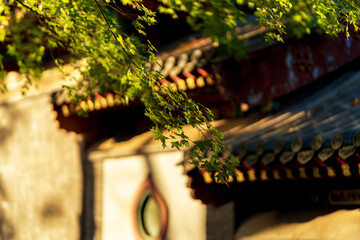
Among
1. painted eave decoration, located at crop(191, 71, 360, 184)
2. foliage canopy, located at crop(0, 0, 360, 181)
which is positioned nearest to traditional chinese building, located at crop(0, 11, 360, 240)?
painted eave decoration, located at crop(191, 71, 360, 184)

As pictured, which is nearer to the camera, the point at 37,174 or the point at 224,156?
the point at 224,156

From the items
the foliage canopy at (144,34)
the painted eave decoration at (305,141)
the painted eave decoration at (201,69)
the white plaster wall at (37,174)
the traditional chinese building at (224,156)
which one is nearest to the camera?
the foliage canopy at (144,34)

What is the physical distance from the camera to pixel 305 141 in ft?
16.8

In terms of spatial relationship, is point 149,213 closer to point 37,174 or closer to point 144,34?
A: point 37,174

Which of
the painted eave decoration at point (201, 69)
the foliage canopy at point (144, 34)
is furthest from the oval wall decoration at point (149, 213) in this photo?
the foliage canopy at point (144, 34)

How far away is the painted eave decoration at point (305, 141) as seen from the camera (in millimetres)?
4723

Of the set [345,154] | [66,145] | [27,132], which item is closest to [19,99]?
[27,132]

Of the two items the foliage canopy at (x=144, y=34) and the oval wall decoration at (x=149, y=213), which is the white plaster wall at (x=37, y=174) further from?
the foliage canopy at (x=144, y=34)

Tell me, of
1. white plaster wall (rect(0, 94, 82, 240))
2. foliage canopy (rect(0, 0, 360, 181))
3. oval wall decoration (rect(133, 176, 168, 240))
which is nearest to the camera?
foliage canopy (rect(0, 0, 360, 181))

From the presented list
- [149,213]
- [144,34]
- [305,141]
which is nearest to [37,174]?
[149,213]

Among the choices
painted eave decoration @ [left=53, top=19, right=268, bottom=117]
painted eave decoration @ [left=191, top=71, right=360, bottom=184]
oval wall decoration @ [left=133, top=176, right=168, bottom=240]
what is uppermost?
painted eave decoration @ [left=53, top=19, right=268, bottom=117]

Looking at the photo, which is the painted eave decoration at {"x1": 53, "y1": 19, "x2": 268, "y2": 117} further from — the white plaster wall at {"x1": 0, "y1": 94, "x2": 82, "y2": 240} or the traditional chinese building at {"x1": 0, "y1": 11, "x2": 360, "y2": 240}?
the white plaster wall at {"x1": 0, "y1": 94, "x2": 82, "y2": 240}

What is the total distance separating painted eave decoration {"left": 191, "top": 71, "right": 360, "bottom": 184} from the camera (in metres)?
4.72

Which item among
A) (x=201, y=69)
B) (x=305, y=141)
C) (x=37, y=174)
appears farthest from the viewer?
(x=37, y=174)
